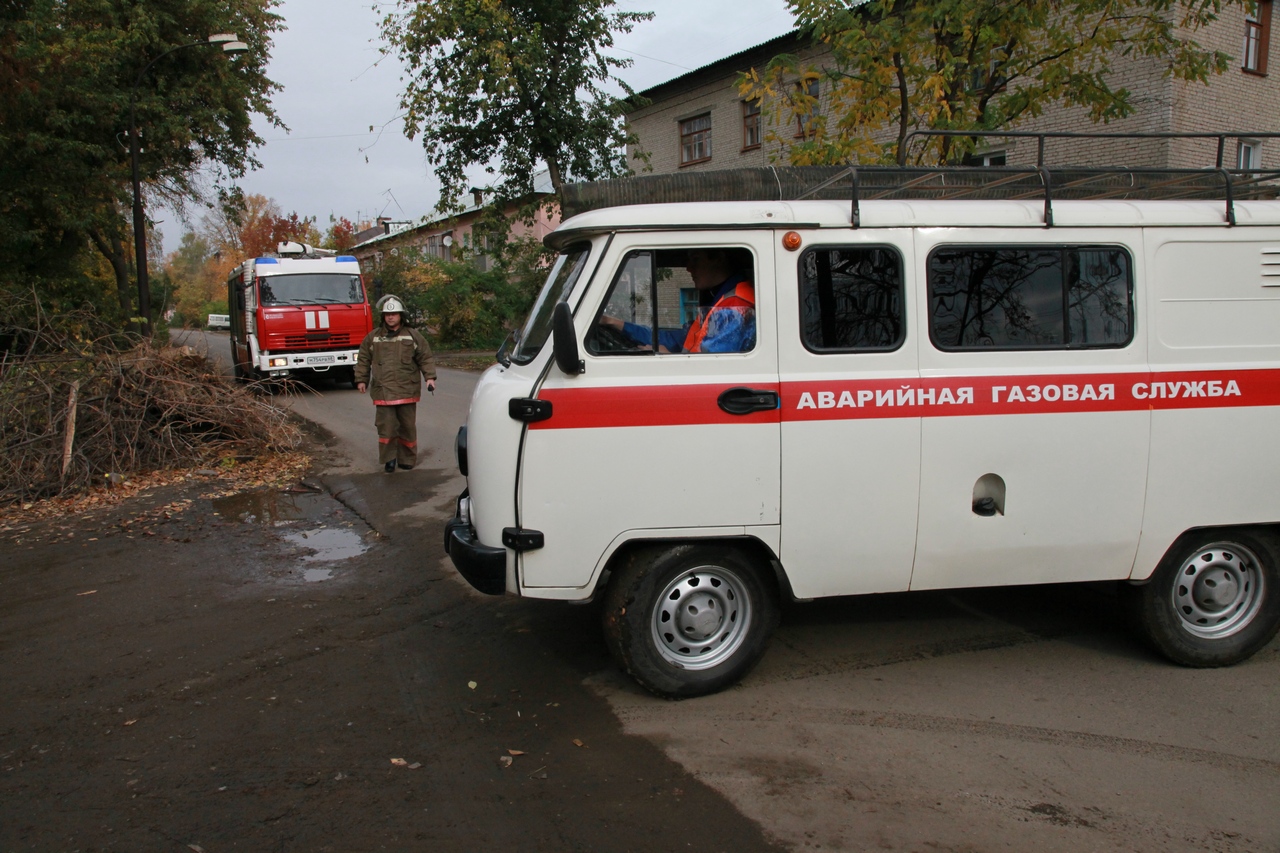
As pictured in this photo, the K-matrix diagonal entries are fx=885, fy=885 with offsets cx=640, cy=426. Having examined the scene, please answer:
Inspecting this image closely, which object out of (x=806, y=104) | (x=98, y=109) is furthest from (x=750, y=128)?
(x=806, y=104)

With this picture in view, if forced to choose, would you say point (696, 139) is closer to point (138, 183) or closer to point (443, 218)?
point (138, 183)

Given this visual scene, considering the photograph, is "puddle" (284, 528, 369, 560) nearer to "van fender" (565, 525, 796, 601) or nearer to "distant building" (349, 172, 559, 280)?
"van fender" (565, 525, 796, 601)

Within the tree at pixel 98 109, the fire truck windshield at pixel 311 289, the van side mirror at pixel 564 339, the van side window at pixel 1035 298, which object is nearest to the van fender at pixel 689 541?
the van side mirror at pixel 564 339

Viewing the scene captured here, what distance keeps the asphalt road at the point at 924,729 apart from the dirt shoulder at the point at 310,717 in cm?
3

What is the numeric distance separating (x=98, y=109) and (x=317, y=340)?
31.6ft

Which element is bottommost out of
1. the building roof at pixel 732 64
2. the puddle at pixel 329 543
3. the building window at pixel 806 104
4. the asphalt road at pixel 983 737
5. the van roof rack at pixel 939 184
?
the asphalt road at pixel 983 737

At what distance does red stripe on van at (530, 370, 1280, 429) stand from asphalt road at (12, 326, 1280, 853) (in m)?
1.37

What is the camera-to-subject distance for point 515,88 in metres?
21.6

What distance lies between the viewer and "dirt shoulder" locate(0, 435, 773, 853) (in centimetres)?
330

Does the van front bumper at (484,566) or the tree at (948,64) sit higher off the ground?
→ the tree at (948,64)

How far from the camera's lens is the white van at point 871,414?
4008 millimetres

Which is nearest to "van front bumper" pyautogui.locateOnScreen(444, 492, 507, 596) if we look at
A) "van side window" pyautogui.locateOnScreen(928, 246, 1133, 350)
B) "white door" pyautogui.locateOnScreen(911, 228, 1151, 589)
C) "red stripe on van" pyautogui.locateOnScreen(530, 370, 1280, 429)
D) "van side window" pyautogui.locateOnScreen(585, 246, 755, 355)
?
"red stripe on van" pyautogui.locateOnScreen(530, 370, 1280, 429)

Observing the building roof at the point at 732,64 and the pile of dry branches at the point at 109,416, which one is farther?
the building roof at the point at 732,64

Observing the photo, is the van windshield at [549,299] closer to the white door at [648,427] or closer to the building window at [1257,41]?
the white door at [648,427]
